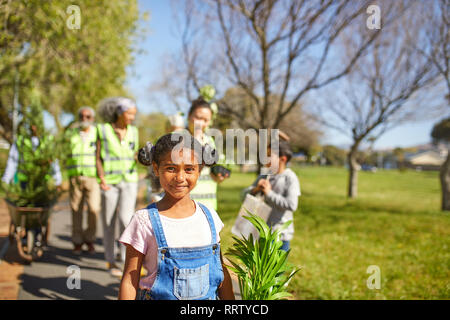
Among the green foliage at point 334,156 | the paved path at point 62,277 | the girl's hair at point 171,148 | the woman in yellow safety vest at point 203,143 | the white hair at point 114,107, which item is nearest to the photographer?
the girl's hair at point 171,148

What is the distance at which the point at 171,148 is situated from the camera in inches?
75.5

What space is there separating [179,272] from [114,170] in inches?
115

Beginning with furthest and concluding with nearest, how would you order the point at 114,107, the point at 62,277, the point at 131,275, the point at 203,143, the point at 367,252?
the point at 367,252, the point at 62,277, the point at 114,107, the point at 203,143, the point at 131,275

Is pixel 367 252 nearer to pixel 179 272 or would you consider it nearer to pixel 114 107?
pixel 114 107

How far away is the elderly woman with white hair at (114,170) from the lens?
4.47 meters

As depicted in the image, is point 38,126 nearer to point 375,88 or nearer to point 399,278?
point 399,278

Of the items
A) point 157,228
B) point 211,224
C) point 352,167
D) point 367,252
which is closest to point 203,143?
point 211,224

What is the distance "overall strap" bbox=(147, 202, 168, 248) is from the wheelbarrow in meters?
3.79

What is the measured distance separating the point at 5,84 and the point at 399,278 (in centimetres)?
1469

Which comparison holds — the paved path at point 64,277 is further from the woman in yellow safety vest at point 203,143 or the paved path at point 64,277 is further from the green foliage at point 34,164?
the woman in yellow safety vest at point 203,143

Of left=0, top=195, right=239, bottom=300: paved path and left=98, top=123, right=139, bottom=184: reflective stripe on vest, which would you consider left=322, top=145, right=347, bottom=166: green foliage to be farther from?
left=98, top=123, right=139, bottom=184: reflective stripe on vest

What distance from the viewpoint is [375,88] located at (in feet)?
44.2

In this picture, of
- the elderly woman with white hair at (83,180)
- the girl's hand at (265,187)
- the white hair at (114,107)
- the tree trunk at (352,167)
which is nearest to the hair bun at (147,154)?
the girl's hand at (265,187)

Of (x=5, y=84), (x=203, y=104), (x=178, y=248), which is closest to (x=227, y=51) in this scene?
(x=203, y=104)
